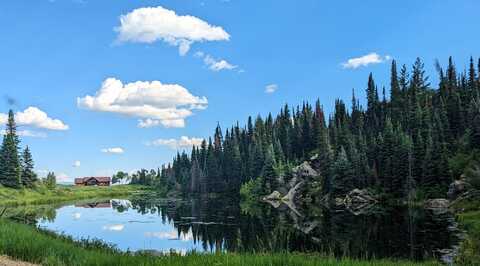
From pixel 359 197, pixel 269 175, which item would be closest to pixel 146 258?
pixel 359 197

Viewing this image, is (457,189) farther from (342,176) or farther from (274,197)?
(274,197)

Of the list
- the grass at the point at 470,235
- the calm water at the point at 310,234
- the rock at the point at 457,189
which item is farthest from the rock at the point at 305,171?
the grass at the point at 470,235

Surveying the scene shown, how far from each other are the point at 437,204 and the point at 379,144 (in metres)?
29.6

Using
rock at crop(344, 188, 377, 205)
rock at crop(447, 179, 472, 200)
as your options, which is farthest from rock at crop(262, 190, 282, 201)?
rock at crop(447, 179, 472, 200)

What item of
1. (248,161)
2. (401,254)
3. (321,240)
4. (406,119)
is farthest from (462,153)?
(248,161)

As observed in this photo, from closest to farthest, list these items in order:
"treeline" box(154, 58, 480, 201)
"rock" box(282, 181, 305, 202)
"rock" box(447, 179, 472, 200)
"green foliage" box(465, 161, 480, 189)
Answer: "green foliage" box(465, 161, 480, 189), "rock" box(447, 179, 472, 200), "treeline" box(154, 58, 480, 201), "rock" box(282, 181, 305, 202)

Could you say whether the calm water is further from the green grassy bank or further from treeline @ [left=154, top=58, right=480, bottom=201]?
treeline @ [left=154, top=58, right=480, bottom=201]

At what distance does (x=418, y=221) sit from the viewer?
57.9m

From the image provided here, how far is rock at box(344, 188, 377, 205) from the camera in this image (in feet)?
315

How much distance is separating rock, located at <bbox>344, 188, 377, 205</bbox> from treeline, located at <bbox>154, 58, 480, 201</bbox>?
2.66 metres

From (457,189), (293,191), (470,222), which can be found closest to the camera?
(470,222)

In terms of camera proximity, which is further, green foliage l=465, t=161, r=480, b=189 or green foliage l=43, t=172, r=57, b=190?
green foliage l=43, t=172, r=57, b=190

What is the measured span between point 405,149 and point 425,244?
189 feet

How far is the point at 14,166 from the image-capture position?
127m
